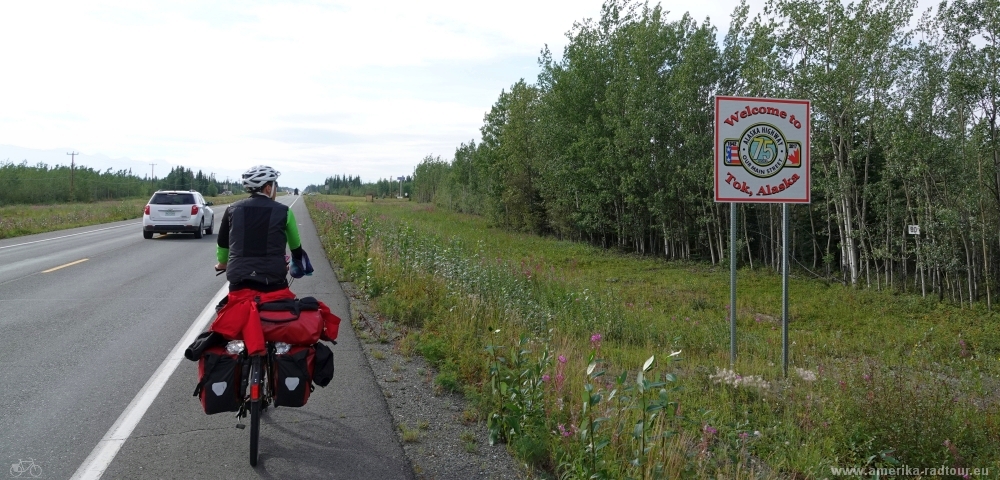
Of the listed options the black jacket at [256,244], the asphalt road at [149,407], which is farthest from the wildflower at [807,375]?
the black jacket at [256,244]

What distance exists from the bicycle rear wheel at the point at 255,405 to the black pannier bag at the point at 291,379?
11cm

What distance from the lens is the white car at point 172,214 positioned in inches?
897

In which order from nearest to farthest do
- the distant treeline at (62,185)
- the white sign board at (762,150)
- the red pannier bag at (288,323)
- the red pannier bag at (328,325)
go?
1. the red pannier bag at (288,323)
2. the red pannier bag at (328,325)
3. the white sign board at (762,150)
4. the distant treeline at (62,185)

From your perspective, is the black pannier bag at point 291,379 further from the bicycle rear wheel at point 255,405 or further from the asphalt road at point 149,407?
the asphalt road at point 149,407

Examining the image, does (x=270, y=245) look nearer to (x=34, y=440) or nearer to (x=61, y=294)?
(x=34, y=440)

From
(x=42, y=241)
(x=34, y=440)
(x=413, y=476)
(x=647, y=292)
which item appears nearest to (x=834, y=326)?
(x=647, y=292)

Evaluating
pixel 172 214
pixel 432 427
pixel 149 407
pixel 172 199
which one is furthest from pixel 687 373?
pixel 172 199

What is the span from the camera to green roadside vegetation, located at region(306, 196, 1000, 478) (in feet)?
14.9

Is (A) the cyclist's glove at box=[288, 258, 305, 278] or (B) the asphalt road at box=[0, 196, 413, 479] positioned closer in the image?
(B) the asphalt road at box=[0, 196, 413, 479]

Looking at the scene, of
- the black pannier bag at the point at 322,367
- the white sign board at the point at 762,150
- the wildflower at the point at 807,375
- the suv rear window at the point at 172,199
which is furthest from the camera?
the suv rear window at the point at 172,199

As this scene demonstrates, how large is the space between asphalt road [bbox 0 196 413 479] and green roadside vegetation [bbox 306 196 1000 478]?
0.92 meters

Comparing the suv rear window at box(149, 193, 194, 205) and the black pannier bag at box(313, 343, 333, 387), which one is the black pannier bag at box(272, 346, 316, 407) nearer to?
the black pannier bag at box(313, 343, 333, 387)

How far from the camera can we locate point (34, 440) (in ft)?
15.7

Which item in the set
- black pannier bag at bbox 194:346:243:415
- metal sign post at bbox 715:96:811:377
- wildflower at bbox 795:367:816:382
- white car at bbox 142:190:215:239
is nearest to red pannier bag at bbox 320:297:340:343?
black pannier bag at bbox 194:346:243:415
